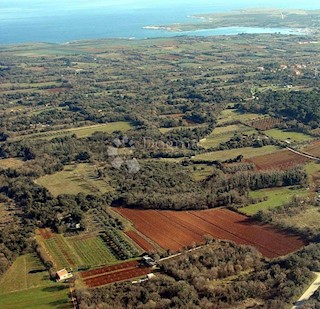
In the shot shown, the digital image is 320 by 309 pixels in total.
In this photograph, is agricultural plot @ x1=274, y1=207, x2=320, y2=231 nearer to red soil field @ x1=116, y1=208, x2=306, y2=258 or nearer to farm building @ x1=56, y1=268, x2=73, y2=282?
red soil field @ x1=116, y1=208, x2=306, y2=258

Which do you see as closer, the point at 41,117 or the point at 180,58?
the point at 41,117

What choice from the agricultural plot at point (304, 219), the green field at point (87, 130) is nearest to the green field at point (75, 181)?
the green field at point (87, 130)

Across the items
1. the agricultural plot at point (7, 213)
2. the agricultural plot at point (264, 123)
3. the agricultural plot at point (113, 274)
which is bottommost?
the agricultural plot at point (113, 274)

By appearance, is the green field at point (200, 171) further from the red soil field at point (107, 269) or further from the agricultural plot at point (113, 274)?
the agricultural plot at point (113, 274)

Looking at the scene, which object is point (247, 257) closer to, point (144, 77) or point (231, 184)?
point (231, 184)

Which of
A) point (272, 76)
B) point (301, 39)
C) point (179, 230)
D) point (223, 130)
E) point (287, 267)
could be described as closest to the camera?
point (287, 267)

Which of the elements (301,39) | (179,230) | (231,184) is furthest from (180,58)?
(179,230)
